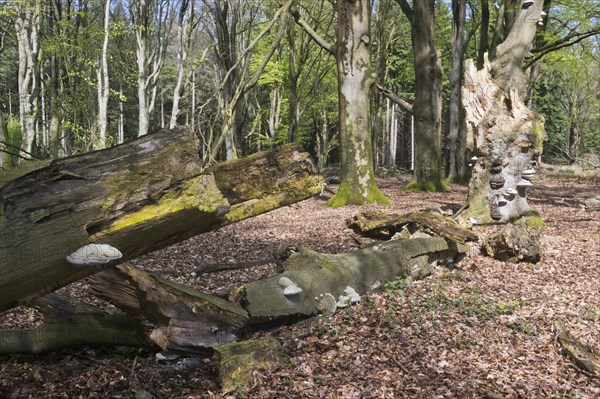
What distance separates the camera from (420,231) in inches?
267

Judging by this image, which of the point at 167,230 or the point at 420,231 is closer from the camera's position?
the point at 167,230

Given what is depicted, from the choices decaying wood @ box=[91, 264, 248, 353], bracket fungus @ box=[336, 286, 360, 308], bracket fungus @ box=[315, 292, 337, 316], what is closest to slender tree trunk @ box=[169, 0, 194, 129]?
bracket fungus @ box=[336, 286, 360, 308]

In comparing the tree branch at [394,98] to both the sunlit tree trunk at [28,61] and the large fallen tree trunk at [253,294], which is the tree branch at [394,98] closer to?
the large fallen tree trunk at [253,294]

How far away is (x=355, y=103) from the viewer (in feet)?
39.1

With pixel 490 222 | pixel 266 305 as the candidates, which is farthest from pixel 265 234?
pixel 266 305

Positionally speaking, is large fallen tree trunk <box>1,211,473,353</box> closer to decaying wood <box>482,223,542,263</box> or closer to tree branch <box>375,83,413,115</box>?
decaying wood <box>482,223,542,263</box>

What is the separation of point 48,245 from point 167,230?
0.60 meters

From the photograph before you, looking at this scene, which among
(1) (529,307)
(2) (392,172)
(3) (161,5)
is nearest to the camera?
(1) (529,307)

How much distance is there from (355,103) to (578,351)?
879 centimetres

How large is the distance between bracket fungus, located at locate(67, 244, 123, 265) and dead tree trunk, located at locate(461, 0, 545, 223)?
751cm

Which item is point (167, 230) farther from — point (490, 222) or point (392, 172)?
point (392, 172)

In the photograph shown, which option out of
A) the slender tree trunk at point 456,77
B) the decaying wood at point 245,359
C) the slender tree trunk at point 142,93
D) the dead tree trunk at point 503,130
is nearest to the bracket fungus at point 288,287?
the decaying wood at point 245,359

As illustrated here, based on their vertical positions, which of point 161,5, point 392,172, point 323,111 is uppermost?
point 161,5

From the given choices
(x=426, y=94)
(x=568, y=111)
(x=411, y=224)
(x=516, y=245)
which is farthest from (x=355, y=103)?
(x=568, y=111)
